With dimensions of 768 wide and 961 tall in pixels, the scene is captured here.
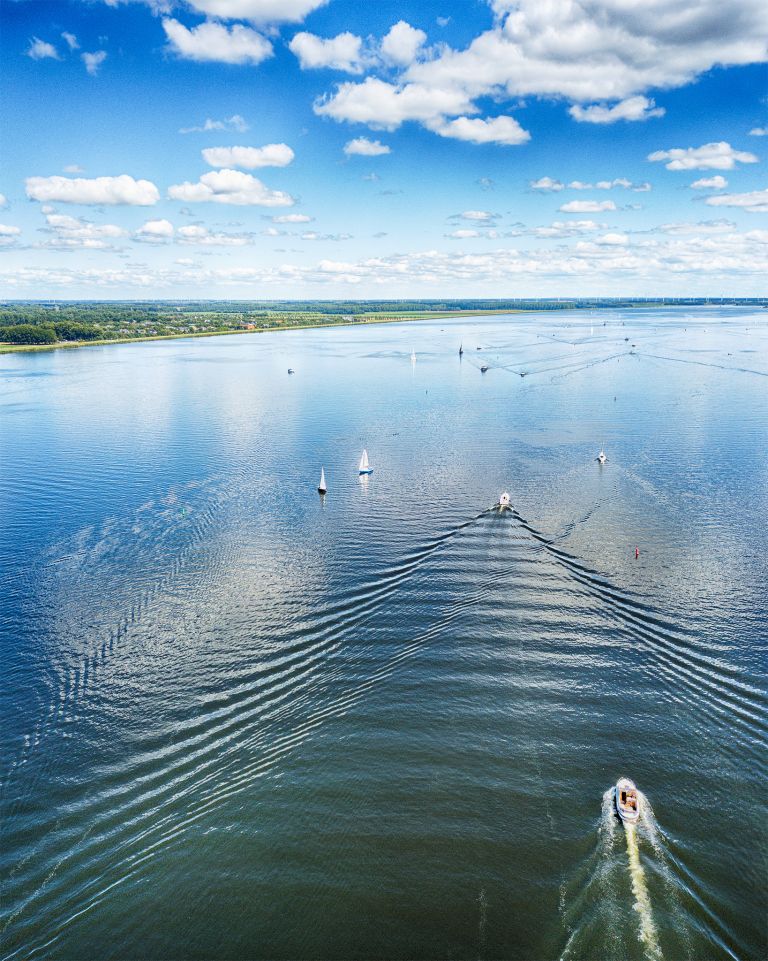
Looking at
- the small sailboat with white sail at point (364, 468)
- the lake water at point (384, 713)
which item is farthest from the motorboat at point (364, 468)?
the lake water at point (384, 713)

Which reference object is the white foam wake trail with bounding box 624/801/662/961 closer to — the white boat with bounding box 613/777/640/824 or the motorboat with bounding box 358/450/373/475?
the white boat with bounding box 613/777/640/824

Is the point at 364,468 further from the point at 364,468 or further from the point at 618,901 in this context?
the point at 618,901

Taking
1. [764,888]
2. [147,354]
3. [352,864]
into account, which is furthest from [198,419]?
[147,354]

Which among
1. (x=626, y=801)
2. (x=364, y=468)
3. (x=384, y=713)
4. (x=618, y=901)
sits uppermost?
(x=364, y=468)

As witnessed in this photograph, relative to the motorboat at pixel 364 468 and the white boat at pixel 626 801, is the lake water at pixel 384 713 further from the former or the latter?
the motorboat at pixel 364 468

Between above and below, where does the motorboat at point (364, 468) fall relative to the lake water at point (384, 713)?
above

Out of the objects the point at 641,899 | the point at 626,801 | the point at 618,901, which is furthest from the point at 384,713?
the point at 641,899
